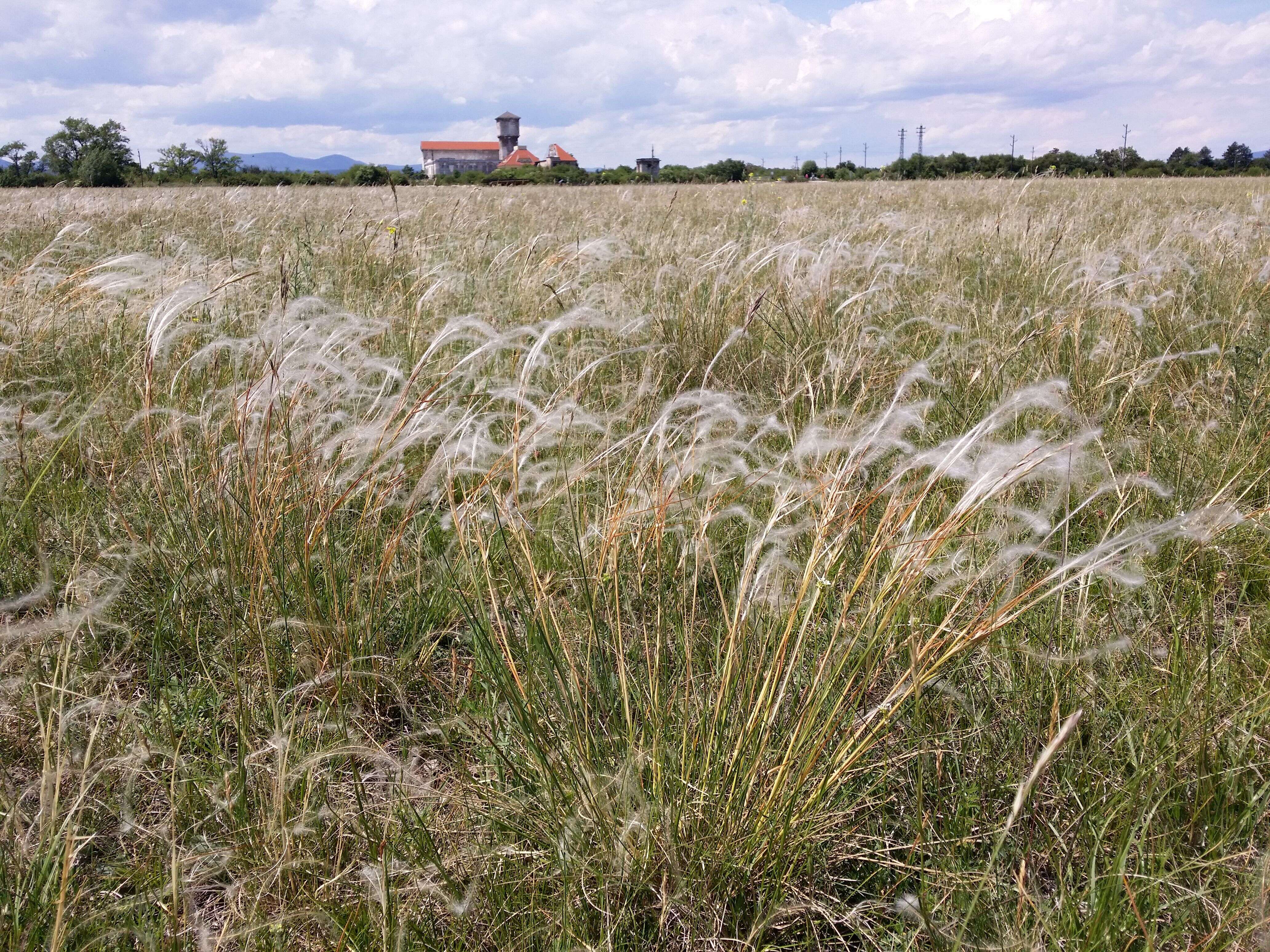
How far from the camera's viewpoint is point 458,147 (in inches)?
4528

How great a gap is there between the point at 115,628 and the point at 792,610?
58.0 inches

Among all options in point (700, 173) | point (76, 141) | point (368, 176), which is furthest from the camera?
point (76, 141)

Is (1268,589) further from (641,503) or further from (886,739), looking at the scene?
(641,503)

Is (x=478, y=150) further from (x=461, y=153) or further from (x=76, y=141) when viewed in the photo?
(x=76, y=141)

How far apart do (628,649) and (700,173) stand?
2882 cm

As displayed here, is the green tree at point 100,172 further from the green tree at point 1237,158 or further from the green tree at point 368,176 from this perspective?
the green tree at point 1237,158

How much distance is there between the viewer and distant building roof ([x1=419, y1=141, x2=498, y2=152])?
375 feet

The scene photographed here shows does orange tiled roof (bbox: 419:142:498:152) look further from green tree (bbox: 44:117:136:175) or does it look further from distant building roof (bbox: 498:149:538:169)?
green tree (bbox: 44:117:136:175)

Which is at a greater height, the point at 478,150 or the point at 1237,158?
the point at 478,150

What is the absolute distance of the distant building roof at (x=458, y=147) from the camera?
4496 inches

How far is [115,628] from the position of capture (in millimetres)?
1742

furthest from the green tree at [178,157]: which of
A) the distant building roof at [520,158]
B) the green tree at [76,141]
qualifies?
the distant building roof at [520,158]

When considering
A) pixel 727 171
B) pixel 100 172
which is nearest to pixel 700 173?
pixel 727 171

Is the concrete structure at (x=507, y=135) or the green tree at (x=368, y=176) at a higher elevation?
the concrete structure at (x=507, y=135)
